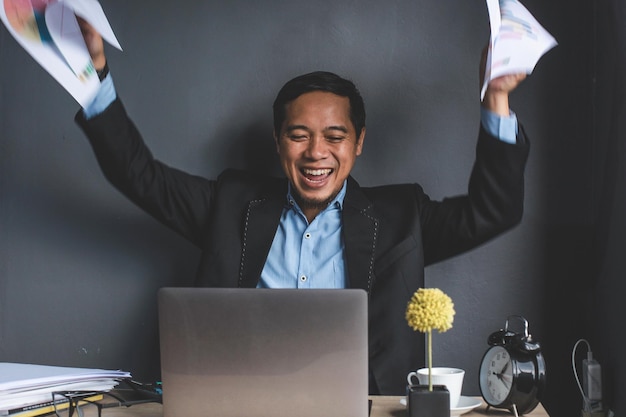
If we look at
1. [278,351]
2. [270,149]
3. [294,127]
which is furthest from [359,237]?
[278,351]

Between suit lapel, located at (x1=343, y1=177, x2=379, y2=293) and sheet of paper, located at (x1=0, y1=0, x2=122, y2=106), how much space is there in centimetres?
90

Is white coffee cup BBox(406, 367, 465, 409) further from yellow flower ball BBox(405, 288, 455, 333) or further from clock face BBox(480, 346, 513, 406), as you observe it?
yellow flower ball BBox(405, 288, 455, 333)

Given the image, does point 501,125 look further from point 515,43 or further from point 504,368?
point 504,368

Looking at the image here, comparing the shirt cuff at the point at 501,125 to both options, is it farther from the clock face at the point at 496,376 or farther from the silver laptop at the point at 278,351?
the silver laptop at the point at 278,351

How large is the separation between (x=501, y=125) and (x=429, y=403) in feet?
3.37

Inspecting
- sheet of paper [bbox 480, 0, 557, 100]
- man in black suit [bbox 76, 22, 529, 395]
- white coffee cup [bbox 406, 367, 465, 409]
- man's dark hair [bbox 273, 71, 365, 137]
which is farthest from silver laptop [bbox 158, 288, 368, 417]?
man's dark hair [bbox 273, 71, 365, 137]

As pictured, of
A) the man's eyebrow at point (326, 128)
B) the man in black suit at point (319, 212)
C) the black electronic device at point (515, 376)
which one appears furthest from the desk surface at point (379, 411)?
the man's eyebrow at point (326, 128)

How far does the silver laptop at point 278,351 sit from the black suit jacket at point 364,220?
1.00 meters

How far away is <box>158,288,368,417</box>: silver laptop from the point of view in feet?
4.16


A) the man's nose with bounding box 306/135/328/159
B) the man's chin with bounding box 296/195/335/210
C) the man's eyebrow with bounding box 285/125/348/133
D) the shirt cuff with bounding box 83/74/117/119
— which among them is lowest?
the man's chin with bounding box 296/195/335/210

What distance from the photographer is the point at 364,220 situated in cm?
239

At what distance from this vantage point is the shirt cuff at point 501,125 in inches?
83.8

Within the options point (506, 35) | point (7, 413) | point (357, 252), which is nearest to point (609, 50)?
point (506, 35)

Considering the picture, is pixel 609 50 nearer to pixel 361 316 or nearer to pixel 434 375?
pixel 434 375
